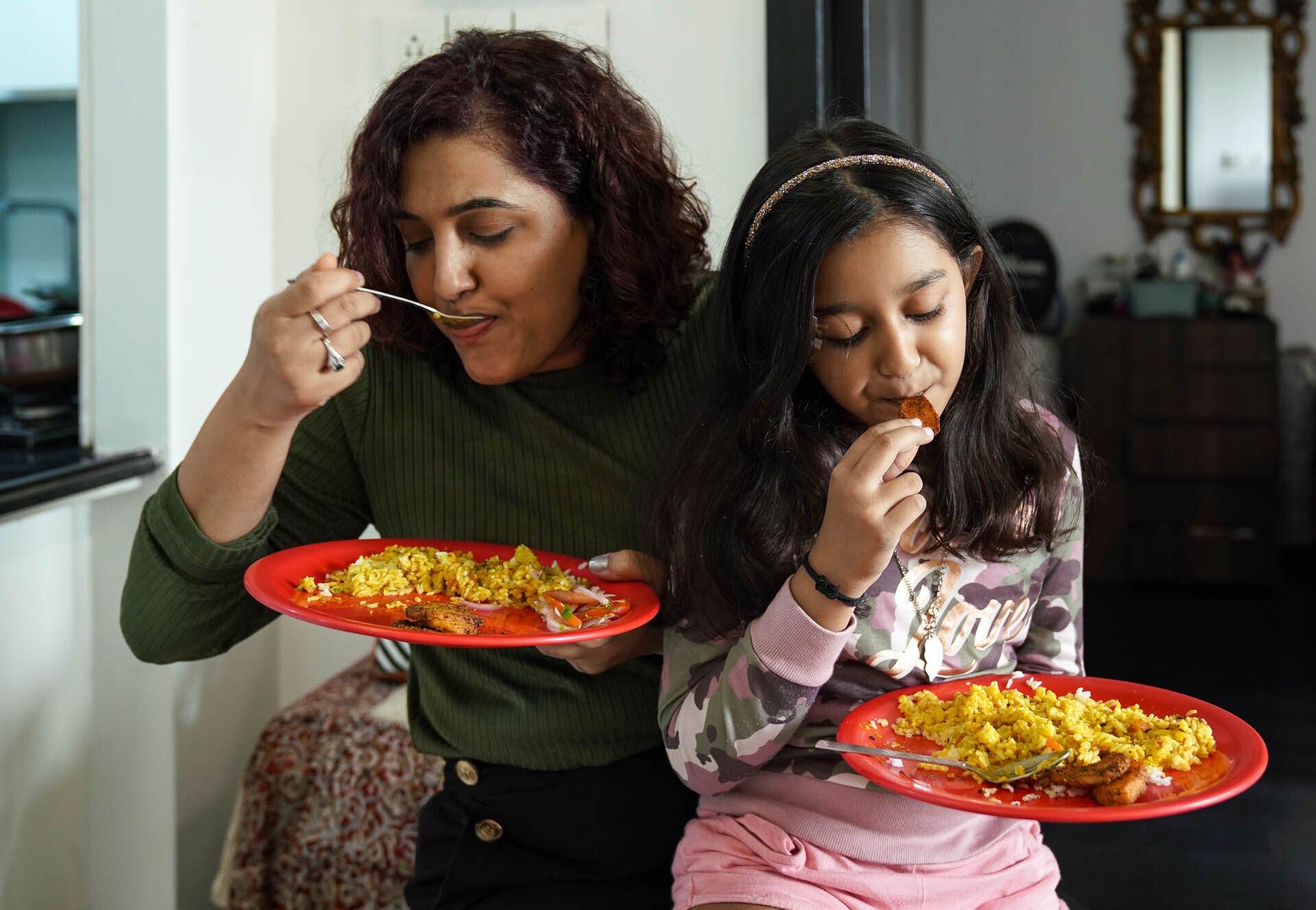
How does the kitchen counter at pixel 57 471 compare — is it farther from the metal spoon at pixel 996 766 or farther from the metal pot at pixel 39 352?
the metal spoon at pixel 996 766

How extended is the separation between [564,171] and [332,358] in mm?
371

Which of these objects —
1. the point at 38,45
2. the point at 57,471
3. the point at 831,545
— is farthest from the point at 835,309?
the point at 38,45

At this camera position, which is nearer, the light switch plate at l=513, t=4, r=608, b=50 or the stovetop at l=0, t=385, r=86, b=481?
the stovetop at l=0, t=385, r=86, b=481

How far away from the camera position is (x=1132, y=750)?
96 cm

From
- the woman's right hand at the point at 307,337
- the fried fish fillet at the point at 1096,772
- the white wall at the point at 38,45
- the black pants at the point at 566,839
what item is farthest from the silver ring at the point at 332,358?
the white wall at the point at 38,45

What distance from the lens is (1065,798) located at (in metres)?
0.95

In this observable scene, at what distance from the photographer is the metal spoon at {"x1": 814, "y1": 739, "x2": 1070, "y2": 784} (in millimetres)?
952

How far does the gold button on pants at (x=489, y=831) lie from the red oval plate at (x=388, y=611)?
257 mm

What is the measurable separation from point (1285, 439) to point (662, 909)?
462 cm

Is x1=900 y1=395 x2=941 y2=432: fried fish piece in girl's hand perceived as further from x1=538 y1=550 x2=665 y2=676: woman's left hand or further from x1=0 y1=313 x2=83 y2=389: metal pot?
x1=0 y1=313 x2=83 y2=389: metal pot

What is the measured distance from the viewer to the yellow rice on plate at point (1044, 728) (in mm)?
969

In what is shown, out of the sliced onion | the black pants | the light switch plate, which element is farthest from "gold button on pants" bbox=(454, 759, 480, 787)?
the light switch plate

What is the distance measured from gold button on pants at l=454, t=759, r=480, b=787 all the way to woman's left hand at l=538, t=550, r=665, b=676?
192mm

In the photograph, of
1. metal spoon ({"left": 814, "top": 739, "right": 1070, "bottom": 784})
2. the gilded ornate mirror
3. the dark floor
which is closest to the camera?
metal spoon ({"left": 814, "top": 739, "right": 1070, "bottom": 784})
